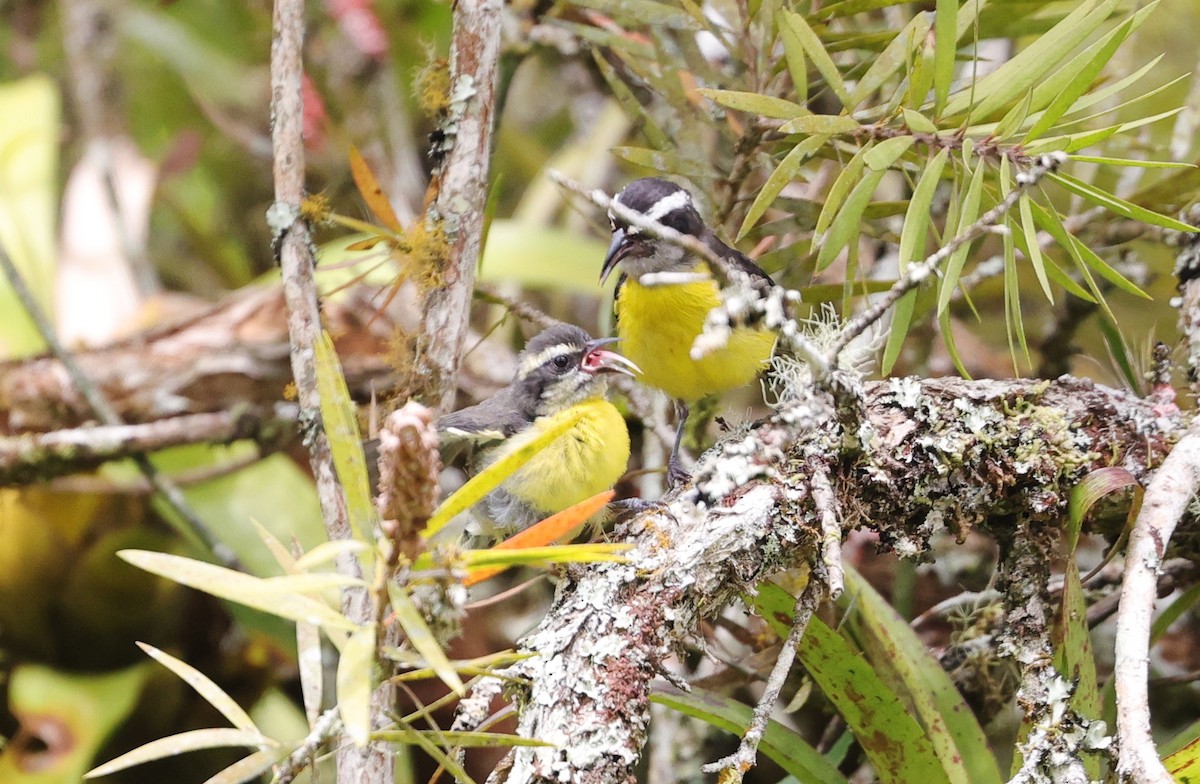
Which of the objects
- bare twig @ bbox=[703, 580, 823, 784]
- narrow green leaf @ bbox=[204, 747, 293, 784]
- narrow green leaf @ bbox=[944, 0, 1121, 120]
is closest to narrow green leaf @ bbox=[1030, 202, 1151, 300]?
narrow green leaf @ bbox=[944, 0, 1121, 120]

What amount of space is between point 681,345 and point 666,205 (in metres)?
0.33

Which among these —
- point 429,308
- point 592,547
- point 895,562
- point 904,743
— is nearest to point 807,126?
point 429,308

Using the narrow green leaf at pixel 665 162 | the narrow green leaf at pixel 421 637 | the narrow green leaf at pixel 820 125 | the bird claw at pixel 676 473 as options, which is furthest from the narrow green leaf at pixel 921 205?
the narrow green leaf at pixel 421 637

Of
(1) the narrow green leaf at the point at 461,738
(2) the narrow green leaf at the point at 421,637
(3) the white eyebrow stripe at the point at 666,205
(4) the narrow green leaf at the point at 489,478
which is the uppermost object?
(3) the white eyebrow stripe at the point at 666,205

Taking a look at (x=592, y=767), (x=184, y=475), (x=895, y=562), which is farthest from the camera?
(x=184, y=475)

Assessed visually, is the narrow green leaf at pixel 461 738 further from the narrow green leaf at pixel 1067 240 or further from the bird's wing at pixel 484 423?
the narrow green leaf at pixel 1067 240

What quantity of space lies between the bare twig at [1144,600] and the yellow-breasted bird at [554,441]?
927mm

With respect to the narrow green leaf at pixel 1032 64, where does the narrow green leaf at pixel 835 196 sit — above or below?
below

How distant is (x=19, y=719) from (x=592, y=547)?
200 centimetres

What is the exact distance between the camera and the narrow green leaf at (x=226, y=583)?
1045 millimetres

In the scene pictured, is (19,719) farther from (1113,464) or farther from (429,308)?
(1113,464)

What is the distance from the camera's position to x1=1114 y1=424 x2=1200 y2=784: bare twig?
49.8 inches

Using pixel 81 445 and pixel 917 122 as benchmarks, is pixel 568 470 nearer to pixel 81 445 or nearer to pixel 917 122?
pixel 917 122

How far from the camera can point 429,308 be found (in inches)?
69.6
